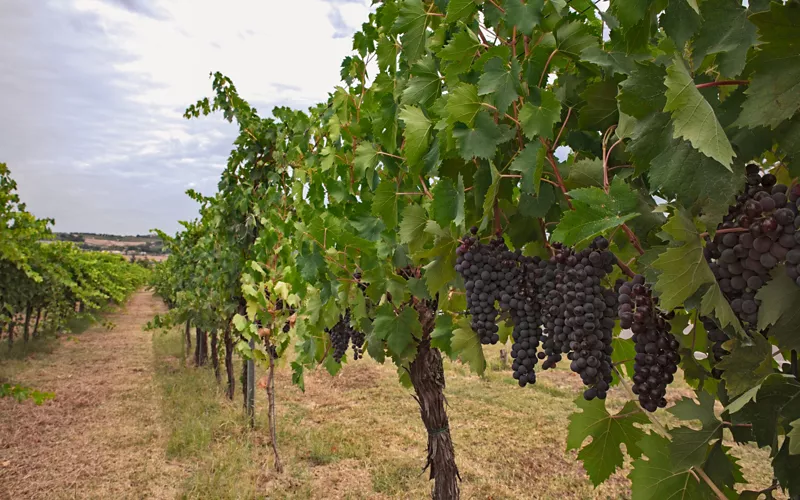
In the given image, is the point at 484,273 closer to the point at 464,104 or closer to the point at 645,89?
the point at 464,104

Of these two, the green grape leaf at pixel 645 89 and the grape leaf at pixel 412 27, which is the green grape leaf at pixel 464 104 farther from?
the grape leaf at pixel 412 27

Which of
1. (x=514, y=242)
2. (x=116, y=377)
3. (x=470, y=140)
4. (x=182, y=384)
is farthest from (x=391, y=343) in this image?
(x=116, y=377)

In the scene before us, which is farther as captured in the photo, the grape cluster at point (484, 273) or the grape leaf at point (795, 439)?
the grape cluster at point (484, 273)

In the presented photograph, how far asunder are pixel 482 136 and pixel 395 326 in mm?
1357

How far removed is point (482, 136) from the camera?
1.41m

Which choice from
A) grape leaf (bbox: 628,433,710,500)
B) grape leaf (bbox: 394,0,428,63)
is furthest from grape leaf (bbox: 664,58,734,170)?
grape leaf (bbox: 394,0,428,63)

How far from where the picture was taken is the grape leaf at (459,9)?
4.75 ft

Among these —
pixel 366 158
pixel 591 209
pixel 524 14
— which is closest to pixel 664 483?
pixel 591 209

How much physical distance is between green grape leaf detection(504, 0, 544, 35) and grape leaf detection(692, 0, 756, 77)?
417mm

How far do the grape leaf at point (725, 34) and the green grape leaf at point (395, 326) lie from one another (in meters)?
1.80

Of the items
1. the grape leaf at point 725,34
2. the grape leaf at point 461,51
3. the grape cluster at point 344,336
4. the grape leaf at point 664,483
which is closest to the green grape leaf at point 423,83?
the grape leaf at point 461,51

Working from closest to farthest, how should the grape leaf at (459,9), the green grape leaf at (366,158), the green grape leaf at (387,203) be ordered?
the grape leaf at (459,9) < the green grape leaf at (387,203) < the green grape leaf at (366,158)

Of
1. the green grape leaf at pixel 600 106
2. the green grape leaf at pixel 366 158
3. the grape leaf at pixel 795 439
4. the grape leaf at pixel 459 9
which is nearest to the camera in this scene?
the grape leaf at pixel 795 439

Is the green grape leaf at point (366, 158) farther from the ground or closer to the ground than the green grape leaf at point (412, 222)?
farther from the ground
